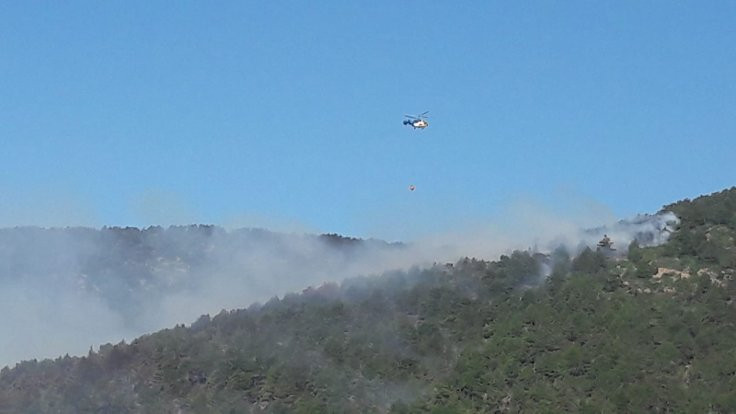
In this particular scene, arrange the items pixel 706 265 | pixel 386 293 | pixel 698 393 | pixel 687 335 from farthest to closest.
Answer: pixel 386 293 → pixel 706 265 → pixel 687 335 → pixel 698 393

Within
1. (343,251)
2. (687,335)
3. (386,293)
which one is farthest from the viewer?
(343,251)

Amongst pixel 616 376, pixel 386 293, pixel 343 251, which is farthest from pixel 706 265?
pixel 343 251

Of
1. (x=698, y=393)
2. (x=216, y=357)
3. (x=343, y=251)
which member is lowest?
(x=698, y=393)

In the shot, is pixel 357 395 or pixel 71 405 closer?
Answer: pixel 357 395

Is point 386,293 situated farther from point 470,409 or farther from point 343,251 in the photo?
point 343,251

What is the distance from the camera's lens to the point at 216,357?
103188 millimetres

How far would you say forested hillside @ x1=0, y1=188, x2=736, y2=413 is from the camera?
8756cm

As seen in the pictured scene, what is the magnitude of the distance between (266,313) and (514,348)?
25.9 metres

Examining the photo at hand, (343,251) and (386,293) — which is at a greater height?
(343,251)

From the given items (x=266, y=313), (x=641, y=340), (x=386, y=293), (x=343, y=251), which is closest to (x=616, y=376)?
(x=641, y=340)

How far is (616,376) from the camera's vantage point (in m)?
86.1

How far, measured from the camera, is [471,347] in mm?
95812

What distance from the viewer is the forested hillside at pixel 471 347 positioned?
8756cm

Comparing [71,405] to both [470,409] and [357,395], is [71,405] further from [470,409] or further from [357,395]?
[470,409]
